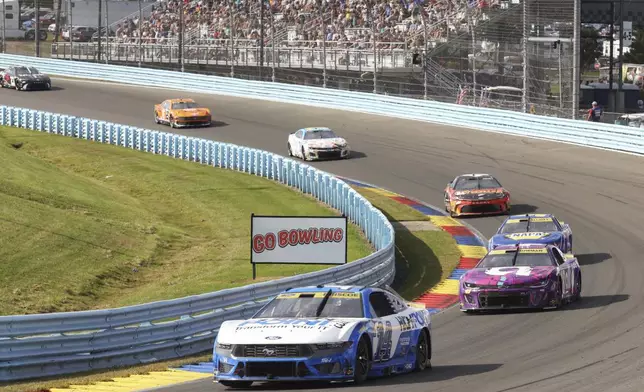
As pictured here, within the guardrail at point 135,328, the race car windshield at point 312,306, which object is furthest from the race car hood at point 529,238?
the race car windshield at point 312,306

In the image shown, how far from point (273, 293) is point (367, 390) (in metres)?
6.01

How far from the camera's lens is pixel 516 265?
2084 cm

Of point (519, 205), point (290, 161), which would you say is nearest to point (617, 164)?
point (519, 205)

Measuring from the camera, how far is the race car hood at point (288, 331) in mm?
13070

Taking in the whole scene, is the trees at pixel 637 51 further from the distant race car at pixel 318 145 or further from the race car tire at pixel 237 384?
the race car tire at pixel 237 384

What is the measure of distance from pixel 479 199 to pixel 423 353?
712 inches

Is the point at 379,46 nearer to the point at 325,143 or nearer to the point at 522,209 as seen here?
the point at 325,143

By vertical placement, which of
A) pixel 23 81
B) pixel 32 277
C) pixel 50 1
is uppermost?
pixel 50 1

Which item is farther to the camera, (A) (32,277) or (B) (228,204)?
(B) (228,204)

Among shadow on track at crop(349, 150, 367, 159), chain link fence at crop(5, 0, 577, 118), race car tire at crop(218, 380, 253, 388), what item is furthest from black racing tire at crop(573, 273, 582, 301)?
chain link fence at crop(5, 0, 577, 118)

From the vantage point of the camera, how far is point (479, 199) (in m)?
32.7

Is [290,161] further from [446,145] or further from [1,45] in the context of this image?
[1,45]

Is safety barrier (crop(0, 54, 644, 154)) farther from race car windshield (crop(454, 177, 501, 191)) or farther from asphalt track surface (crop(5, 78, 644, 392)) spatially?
race car windshield (crop(454, 177, 501, 191))

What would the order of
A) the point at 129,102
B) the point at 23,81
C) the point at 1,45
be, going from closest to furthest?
the point at 129,102
the point at 23,81
the point at 1,45
